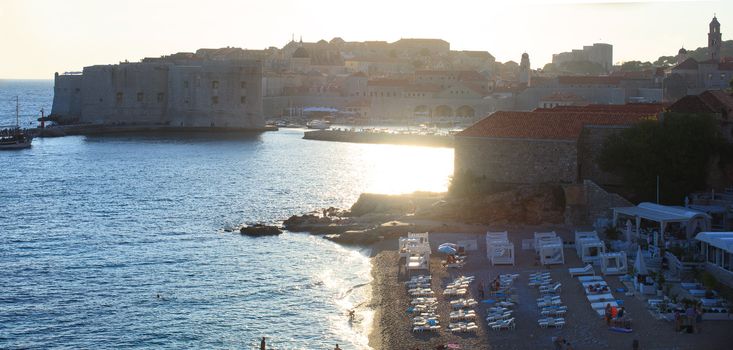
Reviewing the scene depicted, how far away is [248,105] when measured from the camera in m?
69.9

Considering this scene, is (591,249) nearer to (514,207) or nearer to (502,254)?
(502,254)

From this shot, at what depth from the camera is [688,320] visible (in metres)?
17.6

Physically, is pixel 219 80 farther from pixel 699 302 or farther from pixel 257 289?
pixel 699 302

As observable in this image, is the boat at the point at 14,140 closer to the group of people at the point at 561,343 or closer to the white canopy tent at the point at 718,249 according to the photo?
the white canopy tent at the point at 718,249

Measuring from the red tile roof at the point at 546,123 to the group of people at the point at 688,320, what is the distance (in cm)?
1045

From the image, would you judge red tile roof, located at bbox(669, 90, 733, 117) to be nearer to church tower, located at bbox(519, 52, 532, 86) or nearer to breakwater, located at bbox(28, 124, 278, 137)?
breakwater, located at bbox(28, 124, 278, 137)

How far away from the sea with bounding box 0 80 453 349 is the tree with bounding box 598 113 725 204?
7149mm

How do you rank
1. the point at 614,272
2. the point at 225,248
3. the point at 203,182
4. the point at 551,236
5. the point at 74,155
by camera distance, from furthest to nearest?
the point at 74,155 → the point at 203,182 → the point at 225,248 → the point at 551,236 → the point at 614,272

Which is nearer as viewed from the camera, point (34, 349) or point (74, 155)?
point (34, 349)

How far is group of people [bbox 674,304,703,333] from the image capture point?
686 inches

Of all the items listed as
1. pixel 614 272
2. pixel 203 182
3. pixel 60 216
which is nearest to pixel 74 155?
pixel 203 182

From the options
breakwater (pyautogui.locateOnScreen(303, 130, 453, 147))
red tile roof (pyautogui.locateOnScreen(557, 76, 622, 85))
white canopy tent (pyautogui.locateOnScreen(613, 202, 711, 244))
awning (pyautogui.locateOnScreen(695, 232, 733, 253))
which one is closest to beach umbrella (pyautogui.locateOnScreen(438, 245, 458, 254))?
white canopy tent (pyautogui.locateOnScreen(613, 202, 711, 244))

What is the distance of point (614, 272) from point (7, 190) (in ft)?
89.5

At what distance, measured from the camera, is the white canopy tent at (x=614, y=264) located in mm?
21578
